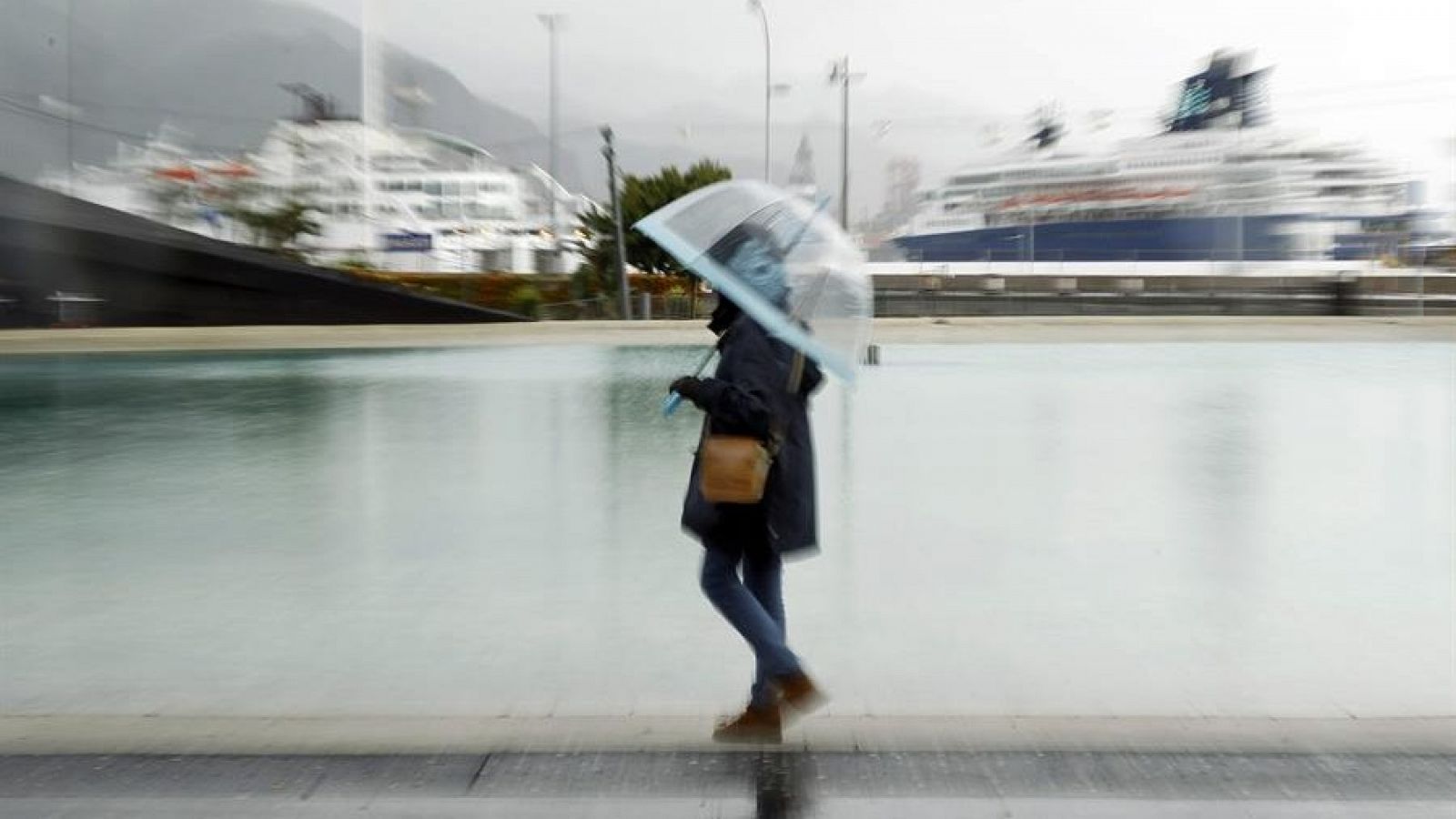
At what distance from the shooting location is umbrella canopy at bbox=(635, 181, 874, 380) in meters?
3.44

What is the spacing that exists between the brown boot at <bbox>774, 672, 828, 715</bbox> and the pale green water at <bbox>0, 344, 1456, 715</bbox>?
53 centimetres

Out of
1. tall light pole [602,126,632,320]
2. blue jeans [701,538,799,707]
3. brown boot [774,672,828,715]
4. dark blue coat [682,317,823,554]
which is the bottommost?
brown boot [774,672,828,715]

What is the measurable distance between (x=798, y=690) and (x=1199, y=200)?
70848 millimetres

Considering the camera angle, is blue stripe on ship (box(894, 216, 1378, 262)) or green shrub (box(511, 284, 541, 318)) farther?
blue stripe on ship (box(894, 216, 1378, 262))

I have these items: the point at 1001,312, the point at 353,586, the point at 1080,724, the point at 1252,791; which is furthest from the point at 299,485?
the point at 1001,312

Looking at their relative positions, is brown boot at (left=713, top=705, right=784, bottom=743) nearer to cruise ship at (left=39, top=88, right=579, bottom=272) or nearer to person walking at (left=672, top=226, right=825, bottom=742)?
person walking at (left=672, top=226, right=825, bottom=742)

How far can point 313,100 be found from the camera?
2176 inches

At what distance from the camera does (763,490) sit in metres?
3.48

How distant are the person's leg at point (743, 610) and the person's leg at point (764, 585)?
5cm

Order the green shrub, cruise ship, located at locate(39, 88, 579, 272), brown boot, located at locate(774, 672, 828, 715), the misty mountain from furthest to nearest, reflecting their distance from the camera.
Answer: the green shrub
cruise ship, located at locate(39, 88, 579, 272)
the misty mountain
brown boot, located at locate(774, 672, 828, 715)

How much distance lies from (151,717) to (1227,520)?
510 cm

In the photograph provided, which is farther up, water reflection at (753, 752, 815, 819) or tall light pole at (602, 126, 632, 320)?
tall light pole at (602, 126, 632, 320)

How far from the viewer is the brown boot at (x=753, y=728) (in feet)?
12.0

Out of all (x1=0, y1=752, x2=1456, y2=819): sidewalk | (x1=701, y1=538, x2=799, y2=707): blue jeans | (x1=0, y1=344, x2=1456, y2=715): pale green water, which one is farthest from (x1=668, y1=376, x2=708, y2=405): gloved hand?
(x1=0, y1=344, x2=1456, y2=715): pale green water
